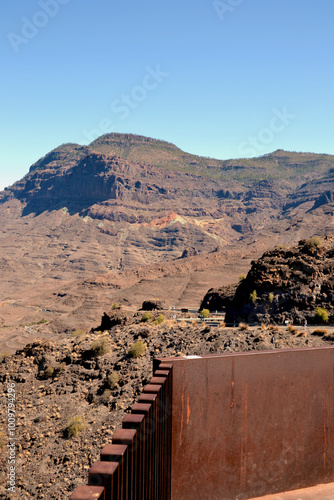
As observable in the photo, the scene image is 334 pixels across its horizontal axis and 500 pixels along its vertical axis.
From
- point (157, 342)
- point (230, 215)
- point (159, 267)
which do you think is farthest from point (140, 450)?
point (230, 215)

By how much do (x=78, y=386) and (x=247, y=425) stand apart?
38.2 ft

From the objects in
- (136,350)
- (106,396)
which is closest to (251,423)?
(106,396)

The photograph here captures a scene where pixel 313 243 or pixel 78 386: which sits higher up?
pixel 313 243

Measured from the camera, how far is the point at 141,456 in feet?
13.6

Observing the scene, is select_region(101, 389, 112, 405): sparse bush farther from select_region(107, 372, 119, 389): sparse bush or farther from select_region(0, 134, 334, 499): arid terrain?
select_region(107, 372, 119, 389): sparse bush

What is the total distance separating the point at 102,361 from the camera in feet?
59.7

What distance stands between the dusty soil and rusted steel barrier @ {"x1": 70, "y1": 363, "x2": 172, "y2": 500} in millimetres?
8324

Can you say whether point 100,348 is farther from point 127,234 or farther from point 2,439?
point 127,234

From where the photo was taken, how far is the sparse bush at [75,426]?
14328 millimetres

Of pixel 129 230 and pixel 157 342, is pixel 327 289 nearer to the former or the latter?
pixel 157 342

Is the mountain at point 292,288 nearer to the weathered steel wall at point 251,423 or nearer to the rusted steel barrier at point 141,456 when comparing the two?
the weathered steel wall at point 251,423

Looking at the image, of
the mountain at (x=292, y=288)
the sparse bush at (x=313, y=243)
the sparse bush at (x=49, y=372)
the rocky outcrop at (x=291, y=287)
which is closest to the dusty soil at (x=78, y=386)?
the sparse bush at (x=49, y=372)

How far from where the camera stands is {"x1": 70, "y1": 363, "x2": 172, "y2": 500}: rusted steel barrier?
3197 millimetres

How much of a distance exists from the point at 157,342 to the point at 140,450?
14.5 m
